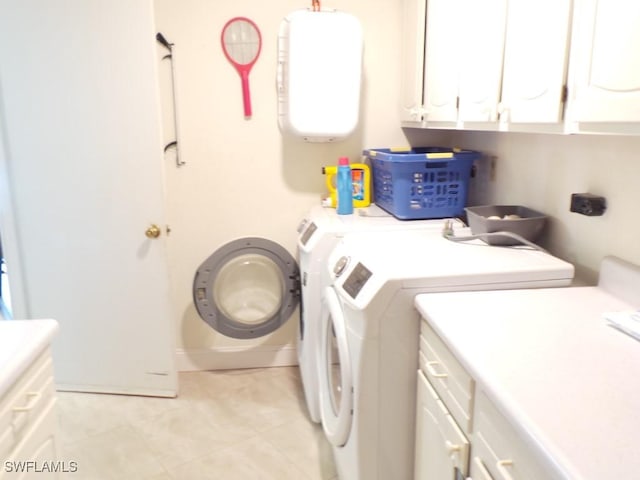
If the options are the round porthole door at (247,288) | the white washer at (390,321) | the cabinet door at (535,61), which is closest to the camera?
the cabinet door at (535,61)

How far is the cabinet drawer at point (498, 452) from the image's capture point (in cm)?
83

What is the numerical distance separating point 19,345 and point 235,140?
1.68 metres

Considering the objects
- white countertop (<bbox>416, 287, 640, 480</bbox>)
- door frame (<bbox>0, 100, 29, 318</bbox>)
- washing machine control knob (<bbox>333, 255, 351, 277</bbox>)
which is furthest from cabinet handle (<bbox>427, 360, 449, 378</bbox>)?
door frame (<bbox>0, 100, 29, 318</bbox>)

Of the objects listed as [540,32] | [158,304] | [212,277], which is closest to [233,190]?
[212,277]

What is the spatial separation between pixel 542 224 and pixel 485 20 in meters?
0.72

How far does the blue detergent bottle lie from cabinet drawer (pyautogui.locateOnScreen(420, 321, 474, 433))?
1.04 meters

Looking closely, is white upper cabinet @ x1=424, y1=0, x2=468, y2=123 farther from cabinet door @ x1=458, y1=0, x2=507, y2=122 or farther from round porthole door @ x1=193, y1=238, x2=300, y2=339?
round porthole door @ x1=193, y1=238, x2=300, y2=339

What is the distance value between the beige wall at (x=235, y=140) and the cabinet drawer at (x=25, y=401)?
1488mm

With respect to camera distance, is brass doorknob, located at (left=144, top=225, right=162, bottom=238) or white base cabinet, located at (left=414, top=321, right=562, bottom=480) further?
brass doorknob, located at (left=144, top=225, right=162, bottom=238)

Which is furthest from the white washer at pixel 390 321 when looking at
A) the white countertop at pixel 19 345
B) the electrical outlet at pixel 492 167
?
the white countertop at pixel 19 345

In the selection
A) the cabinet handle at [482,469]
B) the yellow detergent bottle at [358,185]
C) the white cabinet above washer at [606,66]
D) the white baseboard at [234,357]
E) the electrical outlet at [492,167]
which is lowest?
the white baseboard at [234,357]

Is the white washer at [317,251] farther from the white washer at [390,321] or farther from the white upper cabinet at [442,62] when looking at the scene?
the white upper cabinet at [442,62]

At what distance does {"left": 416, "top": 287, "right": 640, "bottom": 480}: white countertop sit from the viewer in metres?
0.76

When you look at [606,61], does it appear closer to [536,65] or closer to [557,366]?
[536,65]
